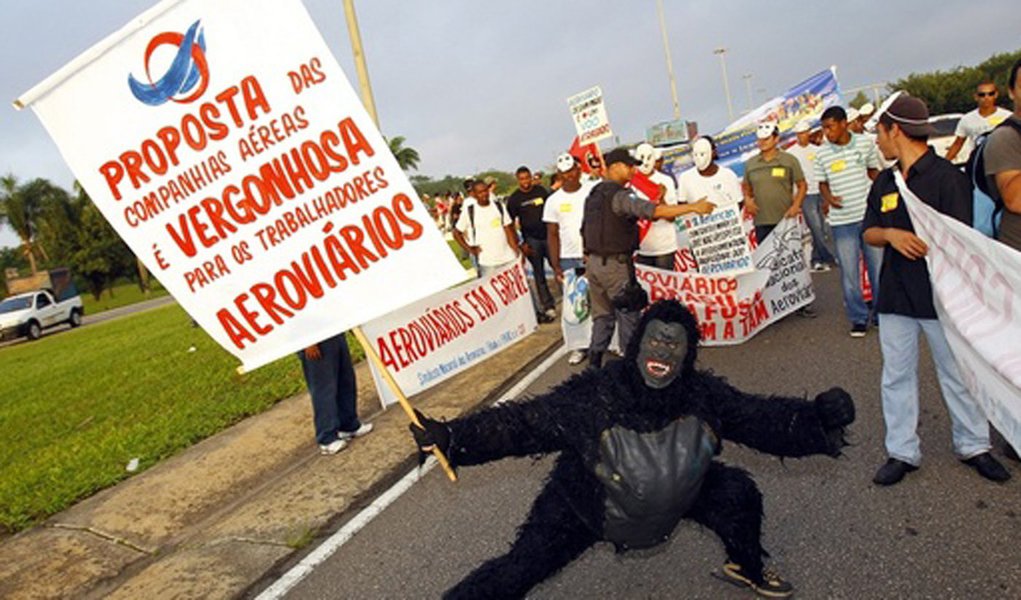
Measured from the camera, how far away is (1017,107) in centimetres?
330

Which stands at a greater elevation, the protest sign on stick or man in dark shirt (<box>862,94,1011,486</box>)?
the protest sign on stick

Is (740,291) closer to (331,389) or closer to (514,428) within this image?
(331,389)

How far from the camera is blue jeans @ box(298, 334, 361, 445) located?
211 inches

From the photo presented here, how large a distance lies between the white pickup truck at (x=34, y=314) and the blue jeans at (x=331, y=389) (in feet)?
88.5

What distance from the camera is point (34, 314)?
27.9 metres

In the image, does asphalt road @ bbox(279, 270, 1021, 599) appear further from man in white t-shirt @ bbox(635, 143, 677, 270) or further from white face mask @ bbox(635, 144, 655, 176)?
white face mask @ bbox(635, 144, 655, 176)

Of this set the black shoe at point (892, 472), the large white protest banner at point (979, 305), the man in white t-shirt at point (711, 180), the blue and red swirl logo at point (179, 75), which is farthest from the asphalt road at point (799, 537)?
the man in white t-shirt at point (711, 180)

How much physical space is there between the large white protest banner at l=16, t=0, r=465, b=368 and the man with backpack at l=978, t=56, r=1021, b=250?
239cm

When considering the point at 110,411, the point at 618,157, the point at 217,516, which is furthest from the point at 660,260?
the point at 110,411

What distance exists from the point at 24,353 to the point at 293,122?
22861mm

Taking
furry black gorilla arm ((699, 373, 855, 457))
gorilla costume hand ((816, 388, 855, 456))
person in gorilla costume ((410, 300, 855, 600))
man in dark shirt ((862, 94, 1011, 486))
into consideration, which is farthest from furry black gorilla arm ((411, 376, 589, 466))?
man in dark shirt ((862, 94, 1011, 486))

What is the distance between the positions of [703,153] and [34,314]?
2894cm

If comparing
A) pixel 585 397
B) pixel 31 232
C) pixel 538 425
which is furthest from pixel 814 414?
pixel 31 232

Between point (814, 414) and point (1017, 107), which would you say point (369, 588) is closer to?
point (814, 414)
